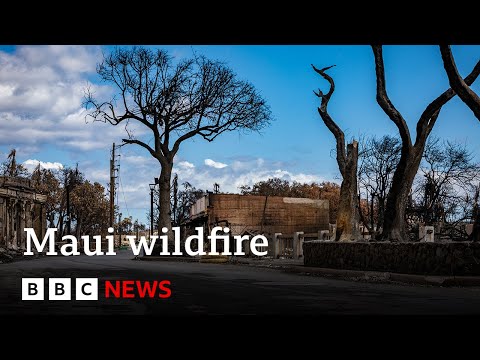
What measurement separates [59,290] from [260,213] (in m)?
38.2

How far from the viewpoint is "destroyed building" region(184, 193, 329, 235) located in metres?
51.9

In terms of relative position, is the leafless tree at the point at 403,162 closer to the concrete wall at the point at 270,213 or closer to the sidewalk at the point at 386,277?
the sidewalk at the point at 386,277

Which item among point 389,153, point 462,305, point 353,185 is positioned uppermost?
point 389,153

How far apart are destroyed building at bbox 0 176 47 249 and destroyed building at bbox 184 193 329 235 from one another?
15354 millimetres

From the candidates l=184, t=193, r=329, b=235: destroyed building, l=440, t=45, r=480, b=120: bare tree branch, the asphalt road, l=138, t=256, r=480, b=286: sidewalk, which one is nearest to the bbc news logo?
the asphalt road

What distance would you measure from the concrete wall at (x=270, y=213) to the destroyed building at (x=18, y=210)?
665 inches

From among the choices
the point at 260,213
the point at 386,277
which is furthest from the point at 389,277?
the point at 260,213

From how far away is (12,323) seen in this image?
346 inches

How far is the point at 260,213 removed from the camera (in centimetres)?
5391

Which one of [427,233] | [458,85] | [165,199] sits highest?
[458,85]

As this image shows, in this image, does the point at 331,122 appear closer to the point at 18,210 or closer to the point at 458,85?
the point at 458,85
